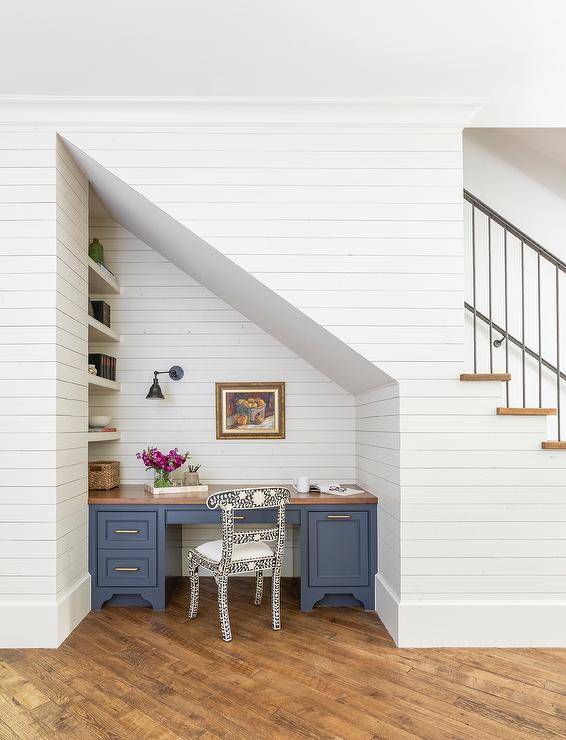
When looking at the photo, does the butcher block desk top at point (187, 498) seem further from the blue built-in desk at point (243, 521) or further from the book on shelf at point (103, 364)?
the book on shelf at point (103, 364)

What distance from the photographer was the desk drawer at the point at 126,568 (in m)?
3.71

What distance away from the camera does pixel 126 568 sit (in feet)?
12.2

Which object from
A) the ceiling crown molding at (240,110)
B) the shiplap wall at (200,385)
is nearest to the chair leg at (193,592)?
the shiplap wall at (200,385)

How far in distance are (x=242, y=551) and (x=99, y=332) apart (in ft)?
6.22

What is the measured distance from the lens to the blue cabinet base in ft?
12.1

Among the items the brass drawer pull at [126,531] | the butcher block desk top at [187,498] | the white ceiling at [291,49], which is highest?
the white ceiling at [291,49]

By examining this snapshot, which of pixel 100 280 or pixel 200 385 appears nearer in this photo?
pixel 100 280

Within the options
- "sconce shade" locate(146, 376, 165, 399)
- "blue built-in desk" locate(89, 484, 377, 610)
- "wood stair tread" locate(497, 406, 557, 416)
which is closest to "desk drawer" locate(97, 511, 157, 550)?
"blue built-in desk" locate(89, 484, 377, 610)

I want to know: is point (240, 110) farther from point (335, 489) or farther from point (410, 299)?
point (335, 489)

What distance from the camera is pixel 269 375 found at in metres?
4.43

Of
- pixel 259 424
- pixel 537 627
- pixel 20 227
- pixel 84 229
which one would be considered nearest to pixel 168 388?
pixel 259 424

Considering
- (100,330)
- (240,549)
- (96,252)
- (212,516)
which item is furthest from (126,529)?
(96,252)

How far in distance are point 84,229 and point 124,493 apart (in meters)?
1.79

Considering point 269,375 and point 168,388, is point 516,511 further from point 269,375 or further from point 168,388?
point 168,388
